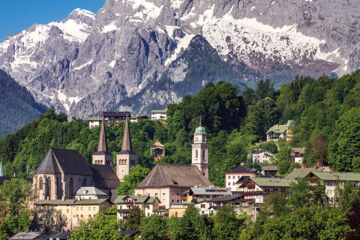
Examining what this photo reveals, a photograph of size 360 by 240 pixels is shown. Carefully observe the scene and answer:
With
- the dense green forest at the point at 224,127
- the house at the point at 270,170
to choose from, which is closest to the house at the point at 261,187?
the house at the point at 270,170

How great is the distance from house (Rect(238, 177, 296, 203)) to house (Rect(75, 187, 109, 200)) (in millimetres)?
29801

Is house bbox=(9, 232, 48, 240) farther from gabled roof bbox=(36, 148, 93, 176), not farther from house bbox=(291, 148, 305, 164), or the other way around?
house bbox=(291, 148, 305, 164)

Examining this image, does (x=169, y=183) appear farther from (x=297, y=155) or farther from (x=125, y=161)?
(x=125, y=161)

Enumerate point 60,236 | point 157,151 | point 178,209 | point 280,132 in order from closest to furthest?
point 60,236 < point 178,209 < point 280,132 < point 157,151

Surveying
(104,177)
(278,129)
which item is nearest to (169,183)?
(104,177)

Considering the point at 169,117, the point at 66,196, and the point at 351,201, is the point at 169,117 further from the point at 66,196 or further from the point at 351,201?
the point at 351,201

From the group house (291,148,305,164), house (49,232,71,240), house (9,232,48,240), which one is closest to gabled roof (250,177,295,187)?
house (291,148,305,164)

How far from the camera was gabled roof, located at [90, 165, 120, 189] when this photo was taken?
156875 mm

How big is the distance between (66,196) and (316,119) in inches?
1873

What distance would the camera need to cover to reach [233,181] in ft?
468

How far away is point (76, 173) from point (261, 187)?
4431cm

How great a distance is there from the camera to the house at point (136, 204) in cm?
12710

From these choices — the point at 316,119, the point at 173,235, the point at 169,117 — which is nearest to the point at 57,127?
the point at 169,117

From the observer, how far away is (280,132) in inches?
6964
